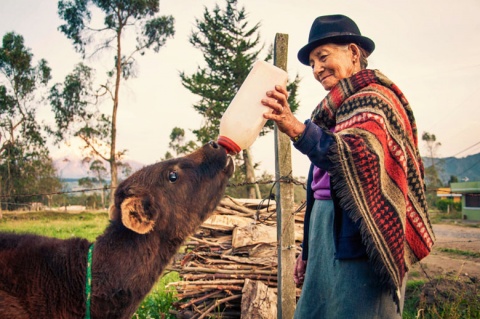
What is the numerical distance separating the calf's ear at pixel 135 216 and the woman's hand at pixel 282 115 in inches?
43.8

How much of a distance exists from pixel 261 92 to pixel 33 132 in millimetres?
39259

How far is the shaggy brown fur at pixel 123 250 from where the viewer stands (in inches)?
90.9

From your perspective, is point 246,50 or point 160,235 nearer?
point 160,235

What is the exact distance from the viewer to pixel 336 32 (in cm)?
229

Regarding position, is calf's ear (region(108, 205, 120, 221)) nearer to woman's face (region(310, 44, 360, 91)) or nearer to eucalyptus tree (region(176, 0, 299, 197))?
woman's face (region(310, 44, 360, 91))

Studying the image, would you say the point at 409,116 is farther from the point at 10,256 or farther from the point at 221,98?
the point at 221,98

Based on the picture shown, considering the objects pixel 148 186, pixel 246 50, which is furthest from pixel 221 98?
pixel 148 186

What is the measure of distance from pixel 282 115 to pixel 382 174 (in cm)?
60

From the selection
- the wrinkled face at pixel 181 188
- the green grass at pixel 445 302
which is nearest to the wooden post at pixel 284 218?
the wrinkled face at pixel 181 188

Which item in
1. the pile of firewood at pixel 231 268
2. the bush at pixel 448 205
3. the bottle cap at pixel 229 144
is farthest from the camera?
the bush at pixel 448 205

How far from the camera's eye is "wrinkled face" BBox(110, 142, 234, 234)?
2682 mm

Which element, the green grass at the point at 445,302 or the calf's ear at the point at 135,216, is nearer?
the calf's ear at the point at 135,216

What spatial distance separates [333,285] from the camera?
2180mm

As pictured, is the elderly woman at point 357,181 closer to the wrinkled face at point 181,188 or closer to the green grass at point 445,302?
the wrinkled face at point 181,188
